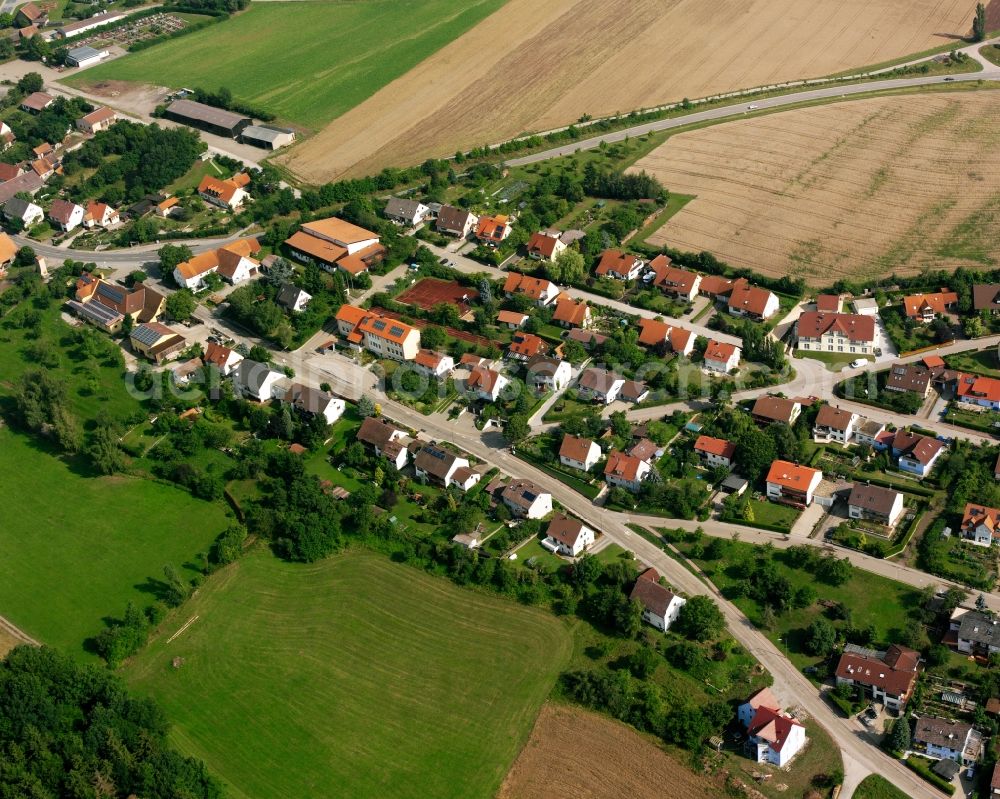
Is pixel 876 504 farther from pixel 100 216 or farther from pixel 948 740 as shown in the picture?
pixel 100 216

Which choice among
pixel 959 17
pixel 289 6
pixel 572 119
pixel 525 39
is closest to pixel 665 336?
pixel 572 119

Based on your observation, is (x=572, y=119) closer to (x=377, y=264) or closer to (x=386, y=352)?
(x=377, y=264)

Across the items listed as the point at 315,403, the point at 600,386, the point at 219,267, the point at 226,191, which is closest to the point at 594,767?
the point at 600,386

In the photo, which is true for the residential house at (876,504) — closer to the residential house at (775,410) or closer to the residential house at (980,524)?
the residential house at (980,524)

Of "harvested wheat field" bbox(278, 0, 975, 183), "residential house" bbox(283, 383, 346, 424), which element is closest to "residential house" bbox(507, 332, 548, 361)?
"residential house" bbox(283, 383, 346, 424)

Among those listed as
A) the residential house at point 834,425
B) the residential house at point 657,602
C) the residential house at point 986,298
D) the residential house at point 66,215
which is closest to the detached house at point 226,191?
the residential house at point 66,215

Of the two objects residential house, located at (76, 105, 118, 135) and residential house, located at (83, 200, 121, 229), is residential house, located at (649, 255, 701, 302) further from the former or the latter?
residential house, located at (76, 105, 118, 135)
